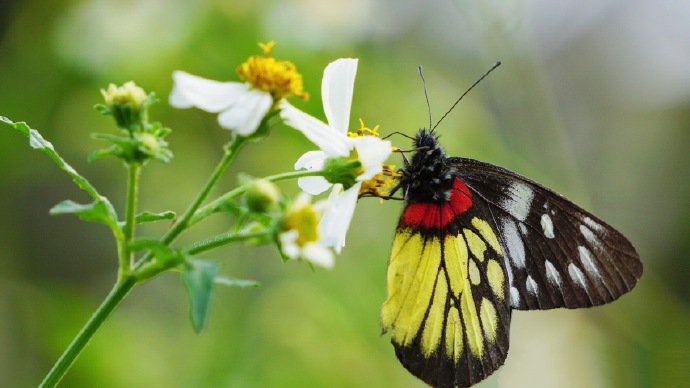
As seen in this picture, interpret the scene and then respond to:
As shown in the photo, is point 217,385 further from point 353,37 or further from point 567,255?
point 353,37

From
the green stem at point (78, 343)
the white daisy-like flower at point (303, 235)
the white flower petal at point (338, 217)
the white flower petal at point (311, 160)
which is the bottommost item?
the green stem at point (78, 343)

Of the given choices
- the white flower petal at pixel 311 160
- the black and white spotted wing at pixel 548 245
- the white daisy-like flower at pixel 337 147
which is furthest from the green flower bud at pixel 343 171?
the black and white spotted wing at pixel 548 245

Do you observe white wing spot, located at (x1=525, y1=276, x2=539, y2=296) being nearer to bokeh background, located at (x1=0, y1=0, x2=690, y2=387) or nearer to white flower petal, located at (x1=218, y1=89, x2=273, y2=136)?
bokeh background, located at (x1=0, y1=0, x2=690, y2=387)

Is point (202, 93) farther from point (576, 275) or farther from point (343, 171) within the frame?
point (576, 275)

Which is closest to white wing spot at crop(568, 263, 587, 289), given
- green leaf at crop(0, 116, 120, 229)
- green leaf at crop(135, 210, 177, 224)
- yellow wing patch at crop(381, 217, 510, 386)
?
yellow wing patch at crop(381, 217, 510, 386)

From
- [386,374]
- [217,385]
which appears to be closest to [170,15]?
[217,385]

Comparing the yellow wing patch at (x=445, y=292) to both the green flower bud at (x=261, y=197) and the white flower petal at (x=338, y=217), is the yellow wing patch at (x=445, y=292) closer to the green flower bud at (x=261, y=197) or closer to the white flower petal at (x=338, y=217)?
the white flower petal at (x=338, y=217)
